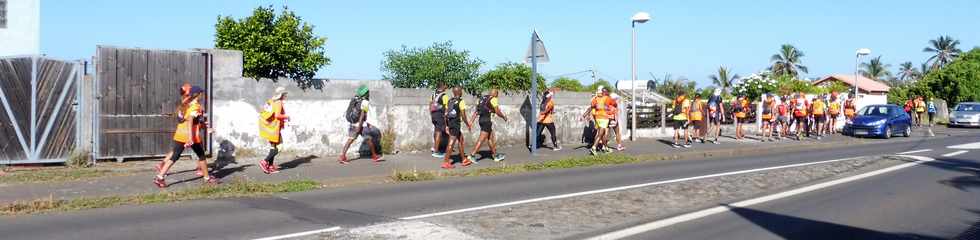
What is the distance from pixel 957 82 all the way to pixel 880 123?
2878 centimetres

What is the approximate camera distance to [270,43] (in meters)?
14.4

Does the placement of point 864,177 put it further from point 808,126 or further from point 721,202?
point 808,126

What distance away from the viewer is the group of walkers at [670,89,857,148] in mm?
19267

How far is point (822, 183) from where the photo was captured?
11.4m

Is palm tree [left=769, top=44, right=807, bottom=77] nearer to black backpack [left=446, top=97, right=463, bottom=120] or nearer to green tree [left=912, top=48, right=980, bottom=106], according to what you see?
green tree [left=912, top=48, right=980, bottom=106]

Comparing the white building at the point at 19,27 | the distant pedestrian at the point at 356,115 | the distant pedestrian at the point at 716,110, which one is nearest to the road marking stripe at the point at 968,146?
the distant pedestrian at the point at 716,110

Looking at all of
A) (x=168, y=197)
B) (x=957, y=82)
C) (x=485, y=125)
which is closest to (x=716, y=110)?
(x=485, y=125)

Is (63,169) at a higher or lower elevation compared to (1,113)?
lower

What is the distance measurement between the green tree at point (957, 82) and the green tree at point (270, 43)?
46.0m

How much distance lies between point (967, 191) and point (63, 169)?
1276cm

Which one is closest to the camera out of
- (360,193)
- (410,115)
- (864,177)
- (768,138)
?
(360,193)

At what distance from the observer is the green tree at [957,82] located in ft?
158

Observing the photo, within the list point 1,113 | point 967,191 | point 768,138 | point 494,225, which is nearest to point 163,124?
point 1,113

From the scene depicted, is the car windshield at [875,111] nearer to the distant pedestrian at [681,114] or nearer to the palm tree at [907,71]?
the distant pedestrian at [681,114]
